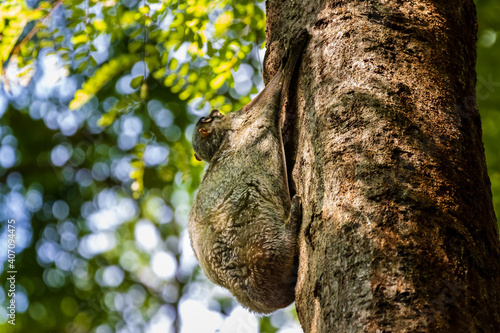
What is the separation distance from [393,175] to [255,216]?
3.65ft

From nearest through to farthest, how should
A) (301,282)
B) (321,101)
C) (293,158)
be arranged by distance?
(301,282)
(321,101)
(293,158)

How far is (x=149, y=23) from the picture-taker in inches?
193

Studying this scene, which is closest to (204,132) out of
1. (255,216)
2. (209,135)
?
(209,135)

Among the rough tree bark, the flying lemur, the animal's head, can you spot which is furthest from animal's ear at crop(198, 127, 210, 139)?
the rough tree bark

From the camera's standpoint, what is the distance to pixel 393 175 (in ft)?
6.57

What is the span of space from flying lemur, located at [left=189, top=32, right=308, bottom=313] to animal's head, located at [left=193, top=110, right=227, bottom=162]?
1.36 feet

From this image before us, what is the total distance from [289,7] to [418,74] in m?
1.15

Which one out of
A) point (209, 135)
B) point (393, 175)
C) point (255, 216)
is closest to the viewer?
point (393, 175)

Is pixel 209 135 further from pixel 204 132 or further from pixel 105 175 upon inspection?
pixel 105 175

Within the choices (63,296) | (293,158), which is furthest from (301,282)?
(63,296)

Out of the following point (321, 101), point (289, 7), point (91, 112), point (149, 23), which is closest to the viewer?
point (321, 101)

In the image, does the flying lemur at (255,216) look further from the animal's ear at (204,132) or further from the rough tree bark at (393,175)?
the animal's ear at (204,132)

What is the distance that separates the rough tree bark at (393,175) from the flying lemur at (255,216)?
269mm

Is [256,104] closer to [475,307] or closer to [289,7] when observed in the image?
[289,7]
